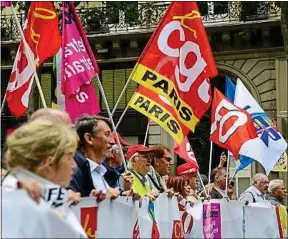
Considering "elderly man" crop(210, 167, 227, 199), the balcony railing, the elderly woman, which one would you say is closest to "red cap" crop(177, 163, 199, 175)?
"elderly man" crop(210, 167, 227, 199)

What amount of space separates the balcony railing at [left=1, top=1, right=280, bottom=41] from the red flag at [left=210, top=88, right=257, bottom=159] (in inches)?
464

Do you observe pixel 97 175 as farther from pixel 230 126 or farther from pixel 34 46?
pixel 230 126

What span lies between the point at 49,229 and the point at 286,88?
1911 cm

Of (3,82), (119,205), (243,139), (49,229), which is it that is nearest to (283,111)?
(3,82)

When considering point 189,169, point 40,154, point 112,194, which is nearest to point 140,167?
Answer: point 112,194

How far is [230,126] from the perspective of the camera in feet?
33.3

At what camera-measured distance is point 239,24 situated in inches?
853

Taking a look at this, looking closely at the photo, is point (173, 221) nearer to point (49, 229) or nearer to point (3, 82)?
point (49, 229)

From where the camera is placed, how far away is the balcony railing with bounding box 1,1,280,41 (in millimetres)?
21938

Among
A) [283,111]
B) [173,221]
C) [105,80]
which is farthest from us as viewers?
[105,80]

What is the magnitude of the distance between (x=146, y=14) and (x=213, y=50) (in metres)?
2.42

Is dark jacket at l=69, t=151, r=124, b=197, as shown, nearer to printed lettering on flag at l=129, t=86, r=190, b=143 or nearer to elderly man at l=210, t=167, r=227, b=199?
printed lettering on flag at l=129, t=86, r=190, b=143

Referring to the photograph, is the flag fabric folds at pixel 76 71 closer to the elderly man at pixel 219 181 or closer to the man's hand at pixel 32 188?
the elderly man at pixel 219 181

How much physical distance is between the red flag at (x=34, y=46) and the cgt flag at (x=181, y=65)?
3.37 feet
